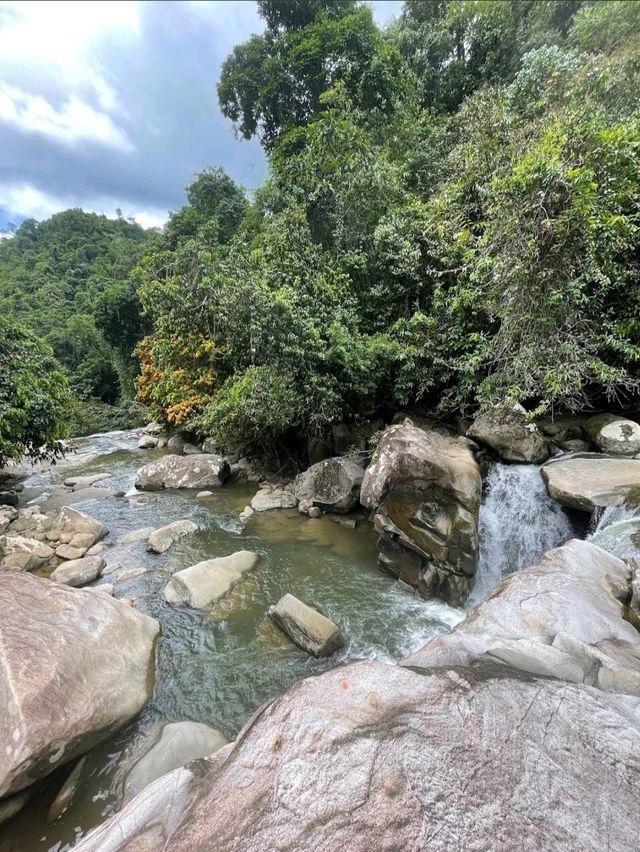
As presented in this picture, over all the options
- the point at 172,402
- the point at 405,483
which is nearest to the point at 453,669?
the point at 405,483

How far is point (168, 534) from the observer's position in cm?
855

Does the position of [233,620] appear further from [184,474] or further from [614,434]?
[614,434]

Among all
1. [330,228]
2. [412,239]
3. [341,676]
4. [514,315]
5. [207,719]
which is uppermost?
[330,228]

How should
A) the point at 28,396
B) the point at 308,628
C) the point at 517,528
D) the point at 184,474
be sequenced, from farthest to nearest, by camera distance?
the point at 184,474 → the point at 28,396 → the point at 517,528 → the point at 308,628

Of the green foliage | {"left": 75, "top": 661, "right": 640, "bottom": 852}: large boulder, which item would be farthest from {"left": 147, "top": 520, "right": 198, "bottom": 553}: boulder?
{"left": 75, "top": 661, "right": 640, "bottom": 852}: large boulder

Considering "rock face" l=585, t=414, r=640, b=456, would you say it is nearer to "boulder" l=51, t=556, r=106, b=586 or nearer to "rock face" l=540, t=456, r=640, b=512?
"rock face" l=540, t=456, r=640, b=512

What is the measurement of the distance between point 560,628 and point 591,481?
12.3 ft

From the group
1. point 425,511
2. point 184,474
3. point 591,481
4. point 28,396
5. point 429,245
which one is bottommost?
point 184,474

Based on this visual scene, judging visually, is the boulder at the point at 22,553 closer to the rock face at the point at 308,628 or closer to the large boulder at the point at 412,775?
the rock face at the point at 308,628

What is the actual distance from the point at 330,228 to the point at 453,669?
1164 cm

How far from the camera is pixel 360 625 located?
6000mm

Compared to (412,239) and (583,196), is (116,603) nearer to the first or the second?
(583,196)

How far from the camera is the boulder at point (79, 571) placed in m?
7.02

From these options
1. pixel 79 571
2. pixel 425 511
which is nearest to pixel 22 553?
pixel 79 571
